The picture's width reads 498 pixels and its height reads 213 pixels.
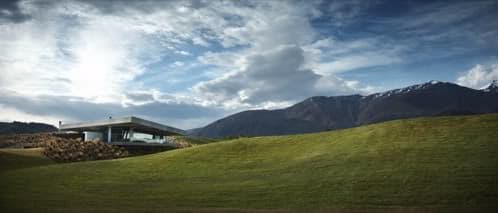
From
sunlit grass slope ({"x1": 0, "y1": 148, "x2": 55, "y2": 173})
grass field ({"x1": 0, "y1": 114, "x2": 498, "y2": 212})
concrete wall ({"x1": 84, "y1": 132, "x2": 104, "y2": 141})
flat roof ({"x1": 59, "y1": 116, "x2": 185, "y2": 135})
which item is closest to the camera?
grass field ({"x1": 0, "y1": 114, "x2": 498, "y2": 212})

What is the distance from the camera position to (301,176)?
35.9m

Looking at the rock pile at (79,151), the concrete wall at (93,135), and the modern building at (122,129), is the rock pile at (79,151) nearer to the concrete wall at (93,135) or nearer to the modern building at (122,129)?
the modern building at (122,129)

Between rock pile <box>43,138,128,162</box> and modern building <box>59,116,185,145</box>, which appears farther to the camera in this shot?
modern building <box>59,116,185,145</box>

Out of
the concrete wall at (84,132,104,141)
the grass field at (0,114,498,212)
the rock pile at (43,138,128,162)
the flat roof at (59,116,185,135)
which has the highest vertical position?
the flat roof at (59,116,185,135)

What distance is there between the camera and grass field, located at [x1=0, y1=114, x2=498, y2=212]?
28125 mm

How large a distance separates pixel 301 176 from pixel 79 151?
37568 mm

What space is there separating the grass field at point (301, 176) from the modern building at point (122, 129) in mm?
20111

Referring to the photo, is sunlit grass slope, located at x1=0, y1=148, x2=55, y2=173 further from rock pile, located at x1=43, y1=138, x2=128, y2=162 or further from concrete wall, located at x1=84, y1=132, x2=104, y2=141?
concrete wall, located at x1=84, y1=132, x2=104, y2=141

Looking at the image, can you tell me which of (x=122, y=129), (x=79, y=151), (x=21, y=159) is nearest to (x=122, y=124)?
(x=122, y=129)

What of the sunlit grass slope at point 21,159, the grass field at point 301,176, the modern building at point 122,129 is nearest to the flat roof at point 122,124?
the modern building at point 122,129

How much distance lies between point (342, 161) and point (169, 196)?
1626 cm

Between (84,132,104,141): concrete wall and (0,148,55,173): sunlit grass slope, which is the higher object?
(84,132,104,141): concrete wall

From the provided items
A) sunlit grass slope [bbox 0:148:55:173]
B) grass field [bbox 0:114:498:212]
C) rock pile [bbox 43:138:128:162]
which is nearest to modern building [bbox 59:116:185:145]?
rock pile [bbox 43:138:128:162]

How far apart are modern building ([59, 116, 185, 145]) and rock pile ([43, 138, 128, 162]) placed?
250 inches
